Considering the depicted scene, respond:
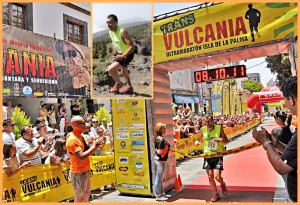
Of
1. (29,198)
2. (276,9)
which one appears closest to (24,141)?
(29,198)

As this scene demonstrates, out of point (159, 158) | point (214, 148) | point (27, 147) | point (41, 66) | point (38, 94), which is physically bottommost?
point (159, 158)

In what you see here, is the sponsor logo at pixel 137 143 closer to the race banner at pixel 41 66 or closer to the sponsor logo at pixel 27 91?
the race banner at pixel 41 66

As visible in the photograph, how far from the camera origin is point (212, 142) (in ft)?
23.5

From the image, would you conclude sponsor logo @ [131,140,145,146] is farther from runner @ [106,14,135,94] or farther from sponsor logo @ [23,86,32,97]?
sponsor logo @ [23,86,32,97]

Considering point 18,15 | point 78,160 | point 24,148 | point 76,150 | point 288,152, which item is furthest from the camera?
point 18,15

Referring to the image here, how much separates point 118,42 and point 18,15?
11930 mm

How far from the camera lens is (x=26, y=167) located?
20.9ft

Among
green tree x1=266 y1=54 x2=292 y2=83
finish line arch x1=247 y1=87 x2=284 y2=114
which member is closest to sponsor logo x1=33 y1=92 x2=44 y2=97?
finish line arch x1=247 y1=87 x2=284 y2=114

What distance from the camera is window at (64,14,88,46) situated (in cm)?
1829

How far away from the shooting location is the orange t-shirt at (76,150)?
536cm

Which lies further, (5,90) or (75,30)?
(75,30)

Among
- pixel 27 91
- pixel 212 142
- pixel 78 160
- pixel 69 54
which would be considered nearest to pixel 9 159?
pixel 78 160

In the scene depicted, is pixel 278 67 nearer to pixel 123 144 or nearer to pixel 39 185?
pixel 123 144

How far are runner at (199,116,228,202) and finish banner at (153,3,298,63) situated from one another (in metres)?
1.66
